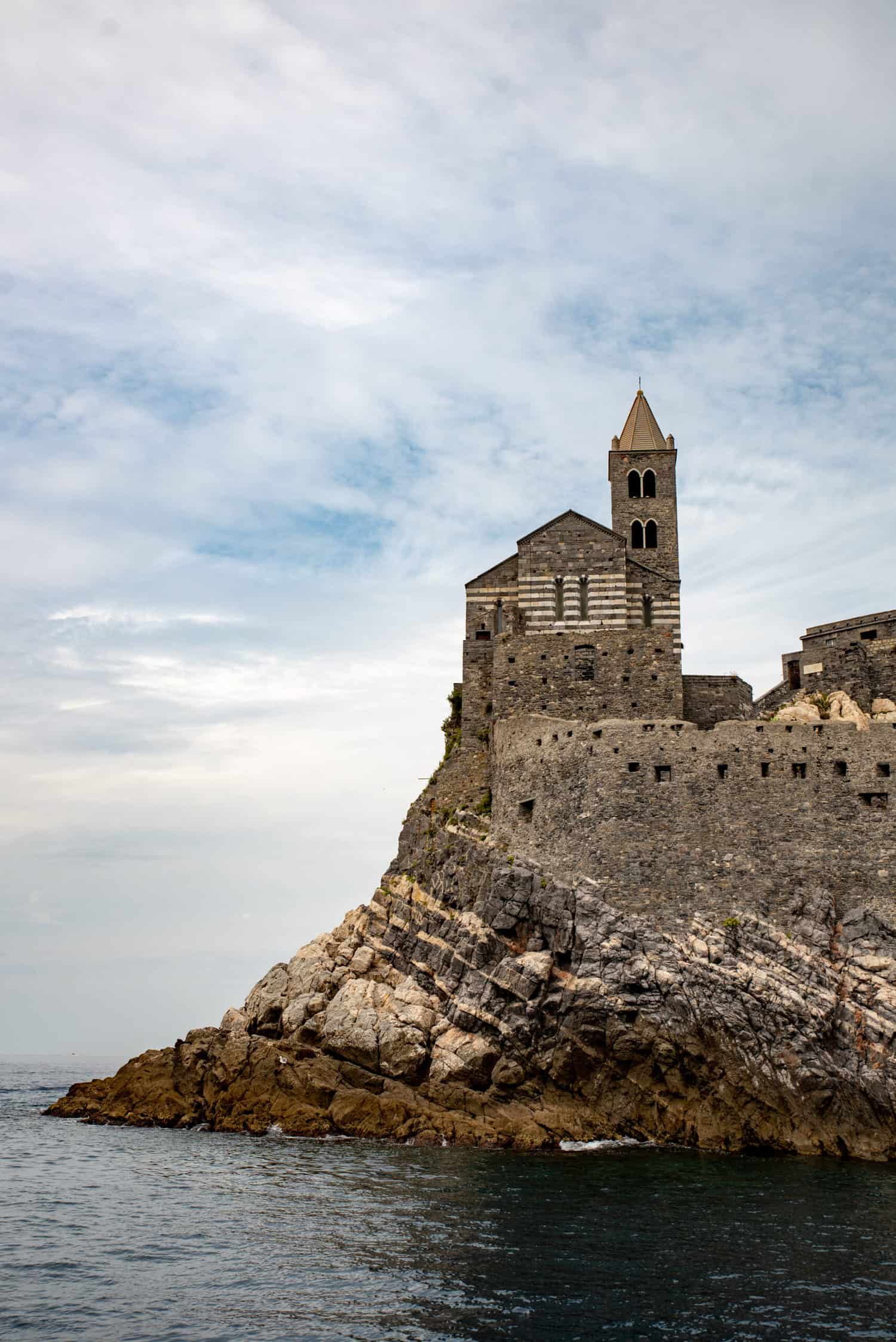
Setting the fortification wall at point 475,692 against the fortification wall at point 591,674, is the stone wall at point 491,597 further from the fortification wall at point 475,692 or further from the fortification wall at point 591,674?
the fortification wall at point 591,674

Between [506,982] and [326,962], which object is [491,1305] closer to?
[506,982]

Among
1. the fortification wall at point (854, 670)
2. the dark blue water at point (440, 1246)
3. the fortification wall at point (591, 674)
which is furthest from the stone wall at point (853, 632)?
the dark blue water at point (440, 1246)

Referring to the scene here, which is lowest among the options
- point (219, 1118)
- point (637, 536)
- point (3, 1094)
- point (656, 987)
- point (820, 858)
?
point (3, 1094)

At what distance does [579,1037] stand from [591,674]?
58.8 ft

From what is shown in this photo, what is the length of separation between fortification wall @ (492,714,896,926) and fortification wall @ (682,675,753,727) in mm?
8503

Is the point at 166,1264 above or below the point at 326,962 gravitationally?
below

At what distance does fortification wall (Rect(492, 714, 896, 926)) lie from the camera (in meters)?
44.0

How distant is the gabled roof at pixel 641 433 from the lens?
6138 cm

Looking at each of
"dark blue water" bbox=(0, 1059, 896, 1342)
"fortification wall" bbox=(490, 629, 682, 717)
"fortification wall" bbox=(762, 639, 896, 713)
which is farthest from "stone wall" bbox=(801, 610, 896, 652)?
"dark blue water" bbox=(0, 1059, 896, 1342)

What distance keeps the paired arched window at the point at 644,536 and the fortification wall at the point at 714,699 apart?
25.2 ft

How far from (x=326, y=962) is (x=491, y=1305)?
90.0ft

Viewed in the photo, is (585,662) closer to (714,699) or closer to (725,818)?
(714,699)

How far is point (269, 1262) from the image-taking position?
84.8 ft

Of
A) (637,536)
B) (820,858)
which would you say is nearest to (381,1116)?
(820,858)
